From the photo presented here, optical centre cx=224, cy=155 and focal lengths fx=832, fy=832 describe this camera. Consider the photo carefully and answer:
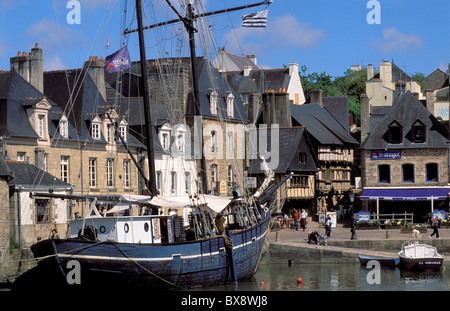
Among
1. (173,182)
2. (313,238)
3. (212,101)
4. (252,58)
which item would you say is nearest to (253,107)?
(212,101)

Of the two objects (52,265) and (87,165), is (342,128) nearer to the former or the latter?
(87,165)

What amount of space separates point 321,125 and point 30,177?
34.5 metres

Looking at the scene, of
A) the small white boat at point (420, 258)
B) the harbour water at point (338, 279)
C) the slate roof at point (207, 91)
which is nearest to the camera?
the harbour water at point (338, 279)

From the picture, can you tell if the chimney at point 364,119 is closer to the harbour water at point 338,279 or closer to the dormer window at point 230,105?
the dormer window at point 230,105

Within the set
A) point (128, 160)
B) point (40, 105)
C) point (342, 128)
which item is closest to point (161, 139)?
point (128, 160)

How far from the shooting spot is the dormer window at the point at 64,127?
45844 millimetres

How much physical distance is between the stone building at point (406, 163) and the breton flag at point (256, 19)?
1834 centimetres

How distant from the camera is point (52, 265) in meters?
30.4

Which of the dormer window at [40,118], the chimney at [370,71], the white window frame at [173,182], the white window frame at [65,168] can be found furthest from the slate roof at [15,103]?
the chimney at [370,71]

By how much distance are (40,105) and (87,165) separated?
16.2ft

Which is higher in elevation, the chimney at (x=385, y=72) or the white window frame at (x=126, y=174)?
the chimney at (x=385, y=72)

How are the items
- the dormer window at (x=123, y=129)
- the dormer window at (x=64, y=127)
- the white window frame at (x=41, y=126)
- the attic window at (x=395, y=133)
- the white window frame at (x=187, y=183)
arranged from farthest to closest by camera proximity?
the attic window at (x=395, y=133) → the white window frame at (x=187, y=183) → the dormer window at (x=123, y=129) → the dormer window at (x=64, y=127) → the white window frame at (x=41, y=126)

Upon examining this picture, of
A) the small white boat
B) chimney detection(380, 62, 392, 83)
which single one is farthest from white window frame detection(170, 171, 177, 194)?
chimney detection(380, 62, 392, 83)

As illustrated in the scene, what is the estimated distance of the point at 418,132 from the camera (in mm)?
57562
